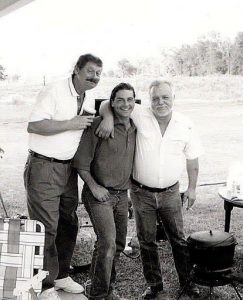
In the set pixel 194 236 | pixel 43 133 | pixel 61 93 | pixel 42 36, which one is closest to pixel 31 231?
pixel 43 133

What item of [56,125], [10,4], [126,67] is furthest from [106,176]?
[126,67]

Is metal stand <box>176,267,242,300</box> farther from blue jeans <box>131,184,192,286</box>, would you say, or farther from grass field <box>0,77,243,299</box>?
grass field <box>0,77,243,299</box>

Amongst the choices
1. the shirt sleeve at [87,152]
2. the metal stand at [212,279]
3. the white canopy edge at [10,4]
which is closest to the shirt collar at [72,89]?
the shirt sleeve at [87,152]

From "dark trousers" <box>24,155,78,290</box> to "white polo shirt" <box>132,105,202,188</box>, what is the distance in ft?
1.46

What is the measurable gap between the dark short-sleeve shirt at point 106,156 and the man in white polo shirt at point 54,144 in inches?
3.2

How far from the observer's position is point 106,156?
2850mm

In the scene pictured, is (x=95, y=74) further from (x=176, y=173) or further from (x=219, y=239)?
(x=219, y=239)

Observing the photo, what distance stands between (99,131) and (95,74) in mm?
340

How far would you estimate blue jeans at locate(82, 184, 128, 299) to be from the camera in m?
2.83

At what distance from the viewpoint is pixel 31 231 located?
2.58m

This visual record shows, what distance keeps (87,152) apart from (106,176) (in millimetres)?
185

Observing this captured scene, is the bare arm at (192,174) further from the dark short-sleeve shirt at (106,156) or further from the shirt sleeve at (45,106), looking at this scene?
the shirt sleeve at (45,106)

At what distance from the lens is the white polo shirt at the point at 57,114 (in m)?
2.81

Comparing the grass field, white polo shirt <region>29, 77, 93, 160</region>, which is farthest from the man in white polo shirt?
the grass field
